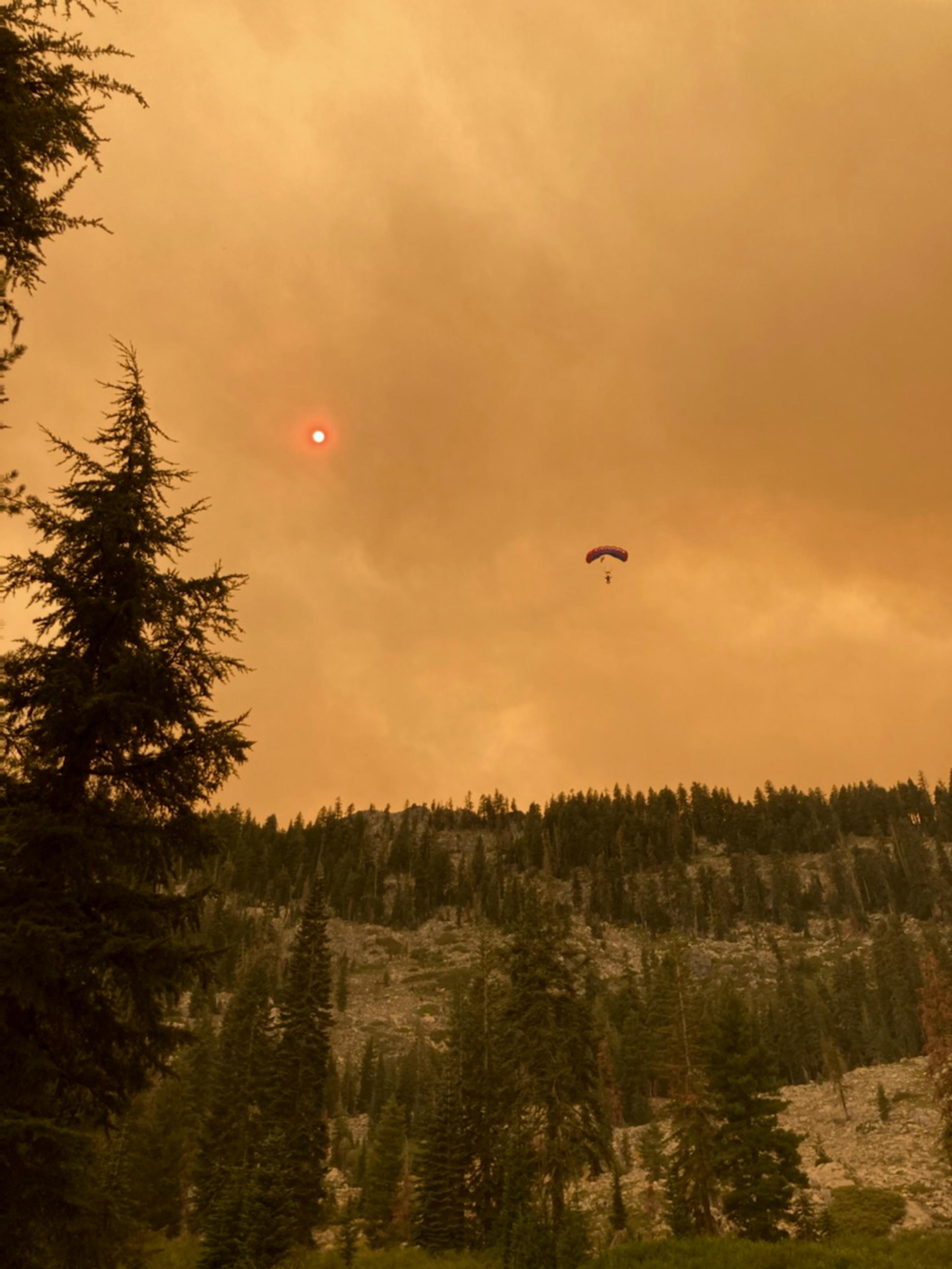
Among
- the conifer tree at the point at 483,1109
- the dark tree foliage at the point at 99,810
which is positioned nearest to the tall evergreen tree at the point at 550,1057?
the conifer tree at the point at 483,1109

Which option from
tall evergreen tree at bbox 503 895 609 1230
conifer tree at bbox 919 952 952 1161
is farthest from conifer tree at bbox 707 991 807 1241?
conifer tree at bbox 919 952 952 1161

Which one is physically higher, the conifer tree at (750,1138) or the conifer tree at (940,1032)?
the conifer tree at (940,1032)

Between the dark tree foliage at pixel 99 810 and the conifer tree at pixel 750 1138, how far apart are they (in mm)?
31012

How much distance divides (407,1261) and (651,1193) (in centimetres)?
2067

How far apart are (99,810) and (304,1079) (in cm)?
3517

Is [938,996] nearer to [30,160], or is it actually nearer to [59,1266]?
[59,1266]

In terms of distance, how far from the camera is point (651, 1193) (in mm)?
50312

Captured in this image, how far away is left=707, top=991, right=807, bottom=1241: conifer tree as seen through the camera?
32750 millimetres

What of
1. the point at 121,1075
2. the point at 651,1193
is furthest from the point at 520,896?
the point at 121,1075

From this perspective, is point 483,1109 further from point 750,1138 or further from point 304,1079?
point 750,1138

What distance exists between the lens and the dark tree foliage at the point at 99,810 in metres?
9.48

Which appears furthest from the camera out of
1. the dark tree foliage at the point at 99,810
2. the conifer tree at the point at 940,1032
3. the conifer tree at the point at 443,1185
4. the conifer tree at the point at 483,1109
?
the conifer tree at the point at 483,1109

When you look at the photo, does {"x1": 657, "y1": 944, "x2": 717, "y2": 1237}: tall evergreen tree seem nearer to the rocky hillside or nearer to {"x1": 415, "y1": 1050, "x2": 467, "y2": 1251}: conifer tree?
the rocky hillside

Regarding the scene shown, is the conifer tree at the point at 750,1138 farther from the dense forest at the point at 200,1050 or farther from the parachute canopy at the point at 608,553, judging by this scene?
the parachute canopy at the point at 608,553
